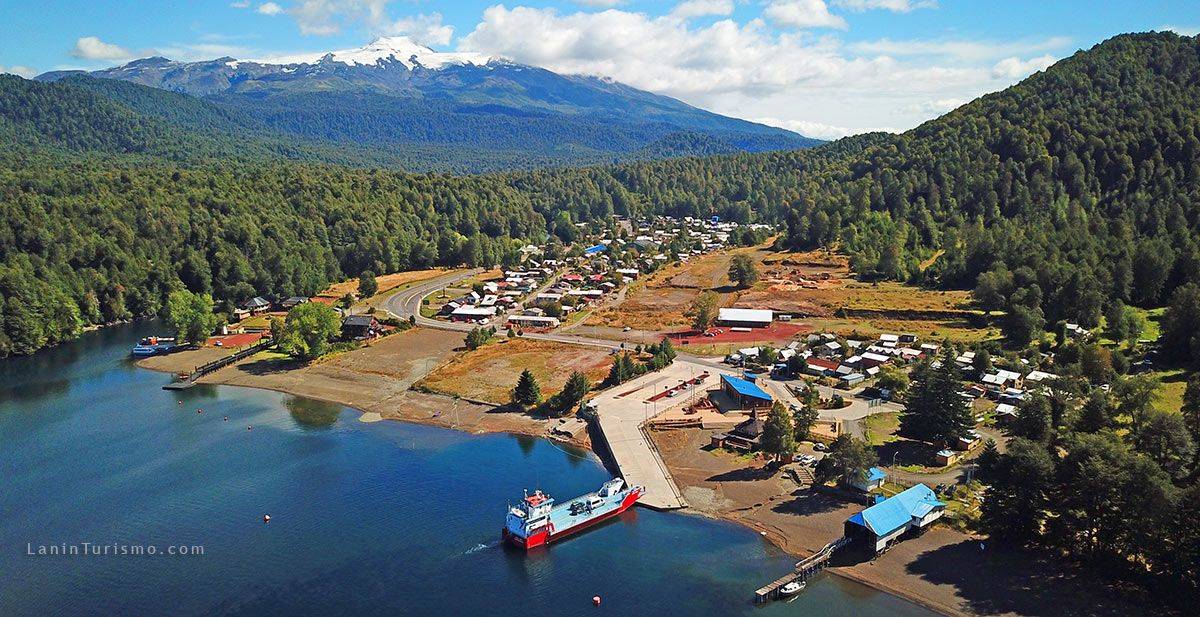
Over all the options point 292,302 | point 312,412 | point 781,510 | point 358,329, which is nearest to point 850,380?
point 781,510

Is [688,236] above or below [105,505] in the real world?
above

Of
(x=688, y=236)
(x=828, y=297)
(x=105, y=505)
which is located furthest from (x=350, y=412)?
(x=688, y=236)

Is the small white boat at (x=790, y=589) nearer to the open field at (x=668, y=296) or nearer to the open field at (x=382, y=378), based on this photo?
the open field at (x=382, y=378)

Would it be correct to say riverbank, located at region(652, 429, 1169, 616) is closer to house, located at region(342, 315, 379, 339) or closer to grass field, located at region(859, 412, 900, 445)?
grass field, located at region(859, 412, 900, 445)

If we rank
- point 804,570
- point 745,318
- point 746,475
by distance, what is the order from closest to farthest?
point 804,570, point 746,475, point 745,318

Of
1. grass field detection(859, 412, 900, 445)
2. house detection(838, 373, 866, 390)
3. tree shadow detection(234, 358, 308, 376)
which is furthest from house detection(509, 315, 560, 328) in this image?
grass field detection(859, 412, 900, 445)

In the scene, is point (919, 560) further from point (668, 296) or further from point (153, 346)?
point (153, 346)

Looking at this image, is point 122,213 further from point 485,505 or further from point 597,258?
→ point 485,505
